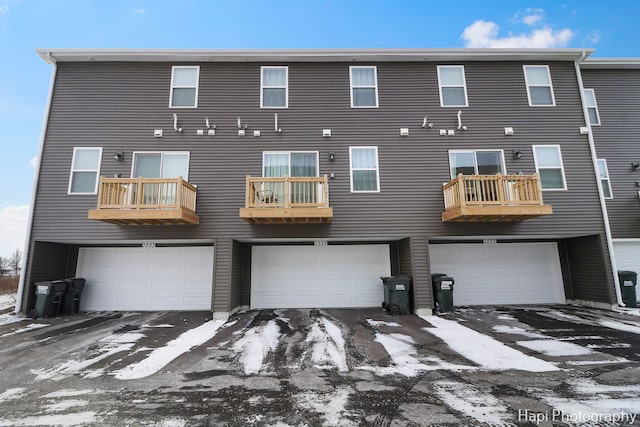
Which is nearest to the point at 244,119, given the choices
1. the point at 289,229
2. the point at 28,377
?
the point at 289,229

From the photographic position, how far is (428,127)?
800cm

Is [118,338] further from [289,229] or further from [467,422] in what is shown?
[467,422]

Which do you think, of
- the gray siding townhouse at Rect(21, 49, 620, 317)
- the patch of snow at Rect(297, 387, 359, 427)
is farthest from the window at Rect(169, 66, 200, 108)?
the patch of snow at Rect(297, 387, 359, 427)

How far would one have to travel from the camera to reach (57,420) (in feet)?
8.70

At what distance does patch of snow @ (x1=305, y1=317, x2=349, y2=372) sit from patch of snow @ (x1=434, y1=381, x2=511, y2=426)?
129 centimetres

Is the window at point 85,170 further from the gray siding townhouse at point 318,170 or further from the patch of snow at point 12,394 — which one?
the patch of snow at point 12,394

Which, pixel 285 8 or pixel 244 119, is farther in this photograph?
pixel 285 8

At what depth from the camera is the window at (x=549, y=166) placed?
781 cm

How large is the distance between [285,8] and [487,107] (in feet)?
48.7

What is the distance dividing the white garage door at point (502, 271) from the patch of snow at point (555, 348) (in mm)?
3544

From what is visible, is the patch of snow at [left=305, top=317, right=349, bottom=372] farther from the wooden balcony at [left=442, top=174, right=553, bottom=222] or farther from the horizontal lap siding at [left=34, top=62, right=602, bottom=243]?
the wooden balcony at [left=442, top=174, right=553, bottom=222]

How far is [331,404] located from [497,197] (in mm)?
6159

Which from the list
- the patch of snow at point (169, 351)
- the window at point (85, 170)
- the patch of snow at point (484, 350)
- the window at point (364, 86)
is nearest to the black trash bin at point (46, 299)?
the window at point (85, 170)

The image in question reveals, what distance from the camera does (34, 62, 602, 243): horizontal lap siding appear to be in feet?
24.4
